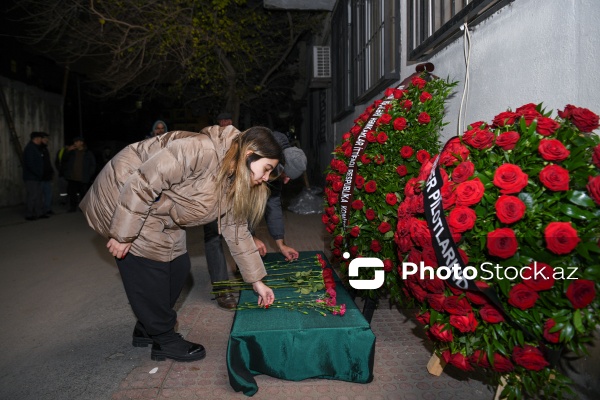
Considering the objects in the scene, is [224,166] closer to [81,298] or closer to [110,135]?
[81,298]

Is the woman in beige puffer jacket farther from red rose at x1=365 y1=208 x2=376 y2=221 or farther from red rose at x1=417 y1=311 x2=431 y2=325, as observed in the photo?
red rose at x1=417 y1=311 x2=431 y2=325

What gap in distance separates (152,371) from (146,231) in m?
1.13

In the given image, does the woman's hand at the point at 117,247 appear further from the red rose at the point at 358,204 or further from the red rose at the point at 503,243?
the red rose at the point at 503,243

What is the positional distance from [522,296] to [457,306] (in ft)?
1.06

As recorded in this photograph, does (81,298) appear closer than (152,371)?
No

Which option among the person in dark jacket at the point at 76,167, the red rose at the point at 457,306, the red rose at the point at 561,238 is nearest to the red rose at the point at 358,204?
the red rose at the point at 457,306

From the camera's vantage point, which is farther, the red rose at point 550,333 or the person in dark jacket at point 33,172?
the person in dark jacket at point 33,172

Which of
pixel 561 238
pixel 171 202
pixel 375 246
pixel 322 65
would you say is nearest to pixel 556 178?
pixel 561 238

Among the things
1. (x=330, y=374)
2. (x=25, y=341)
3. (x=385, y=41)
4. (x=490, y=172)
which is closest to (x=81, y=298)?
(x=25, y=341)

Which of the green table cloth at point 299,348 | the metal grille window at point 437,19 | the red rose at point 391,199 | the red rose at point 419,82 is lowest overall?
the green table cloth at point 299,348

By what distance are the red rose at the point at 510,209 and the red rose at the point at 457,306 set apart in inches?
18.2

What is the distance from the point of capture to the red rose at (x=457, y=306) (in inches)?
89.3

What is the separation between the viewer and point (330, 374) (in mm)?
3297

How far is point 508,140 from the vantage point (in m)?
2.27
